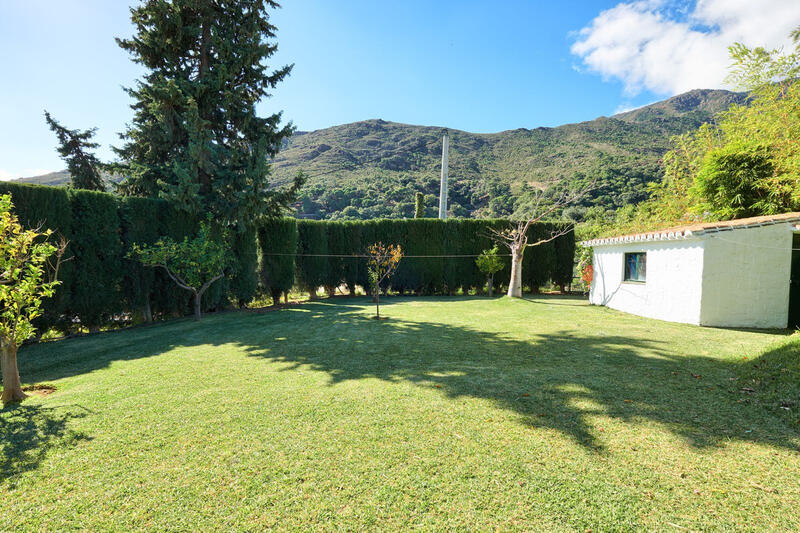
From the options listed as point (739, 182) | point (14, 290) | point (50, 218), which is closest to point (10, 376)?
point (14, 290)

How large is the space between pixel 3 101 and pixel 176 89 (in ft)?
11.0

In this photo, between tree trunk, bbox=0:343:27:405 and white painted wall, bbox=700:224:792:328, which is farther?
white painted wall, bbox=700:224:792:328

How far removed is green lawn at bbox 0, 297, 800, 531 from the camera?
5.88 feet

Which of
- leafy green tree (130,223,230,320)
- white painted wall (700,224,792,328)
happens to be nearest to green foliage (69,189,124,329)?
leafy green tree (130,223,230,320)

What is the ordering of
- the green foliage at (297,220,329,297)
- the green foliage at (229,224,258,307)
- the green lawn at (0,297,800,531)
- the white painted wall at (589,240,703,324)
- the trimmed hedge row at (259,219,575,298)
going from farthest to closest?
the trimmed hedge row at (259,219,575,298)
the green foliage at (297,220,329,297)
the green foliage at (229,224,258,307)
the white painted wall at (589,240,703,324)
the green lawn at (0,297,800,531)

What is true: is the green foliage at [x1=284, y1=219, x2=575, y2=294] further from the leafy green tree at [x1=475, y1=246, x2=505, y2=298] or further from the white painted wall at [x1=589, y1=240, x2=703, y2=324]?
the white painted wall at [x1=589, y1=240, x2=703, y2=324]

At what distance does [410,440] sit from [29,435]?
3.04 m

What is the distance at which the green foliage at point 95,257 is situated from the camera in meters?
6.45

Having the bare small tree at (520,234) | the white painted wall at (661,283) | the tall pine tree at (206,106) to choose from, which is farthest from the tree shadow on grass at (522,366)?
the bare small tree at (520,234)

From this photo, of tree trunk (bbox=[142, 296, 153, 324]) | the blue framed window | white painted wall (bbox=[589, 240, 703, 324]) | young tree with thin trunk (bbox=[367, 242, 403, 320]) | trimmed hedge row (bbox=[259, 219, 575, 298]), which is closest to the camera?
white painted wall (bbox=[589, 240, 703, 324])

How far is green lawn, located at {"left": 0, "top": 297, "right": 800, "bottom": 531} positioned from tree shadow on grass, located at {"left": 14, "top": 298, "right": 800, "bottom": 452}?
3cm

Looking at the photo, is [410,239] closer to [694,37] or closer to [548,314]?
[548,314]

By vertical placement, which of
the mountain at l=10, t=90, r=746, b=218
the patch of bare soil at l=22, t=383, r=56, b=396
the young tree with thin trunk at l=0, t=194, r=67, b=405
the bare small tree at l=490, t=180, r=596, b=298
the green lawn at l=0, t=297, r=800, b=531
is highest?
the mountain at l=10, t=90, r=746, b=218

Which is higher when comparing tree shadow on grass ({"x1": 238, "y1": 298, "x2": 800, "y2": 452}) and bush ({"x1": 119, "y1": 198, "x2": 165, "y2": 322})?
bush ({"x1": 119, "y1": 198, "x2": 165, "y2": 322})
